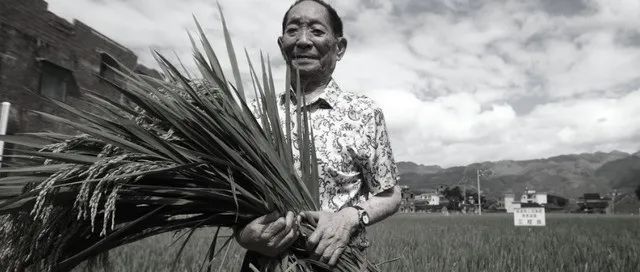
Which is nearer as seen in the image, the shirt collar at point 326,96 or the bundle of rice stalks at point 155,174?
the bundle of rice stalks at point 155,174

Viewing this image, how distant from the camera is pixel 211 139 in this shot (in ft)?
4.11

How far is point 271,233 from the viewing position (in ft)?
3.89

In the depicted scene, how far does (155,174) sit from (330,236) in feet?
1.47

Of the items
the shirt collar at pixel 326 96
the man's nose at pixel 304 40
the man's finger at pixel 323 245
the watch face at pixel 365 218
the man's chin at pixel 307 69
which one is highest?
the man's nose at pixel 304 40

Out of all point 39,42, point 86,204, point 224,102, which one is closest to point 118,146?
point 86,204

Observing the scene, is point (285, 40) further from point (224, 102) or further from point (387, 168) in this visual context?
point (387, 168)

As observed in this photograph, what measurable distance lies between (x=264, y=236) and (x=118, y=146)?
0.39 m

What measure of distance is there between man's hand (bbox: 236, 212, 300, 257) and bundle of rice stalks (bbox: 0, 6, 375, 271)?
42 millimetres

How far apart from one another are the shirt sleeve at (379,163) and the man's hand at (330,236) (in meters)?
0.22

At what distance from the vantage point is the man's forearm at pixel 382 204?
4.75 ft

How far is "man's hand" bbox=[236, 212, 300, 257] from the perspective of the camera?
1.19 meters

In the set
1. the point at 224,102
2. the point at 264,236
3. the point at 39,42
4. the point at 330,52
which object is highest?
the point at 39,42

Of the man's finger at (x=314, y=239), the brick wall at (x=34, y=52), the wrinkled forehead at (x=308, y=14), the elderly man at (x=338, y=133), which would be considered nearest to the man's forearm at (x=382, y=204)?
the elderly man at (x=338, y=133)

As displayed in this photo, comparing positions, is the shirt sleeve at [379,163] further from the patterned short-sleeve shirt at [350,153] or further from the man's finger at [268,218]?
the man's finger at [268,218]
